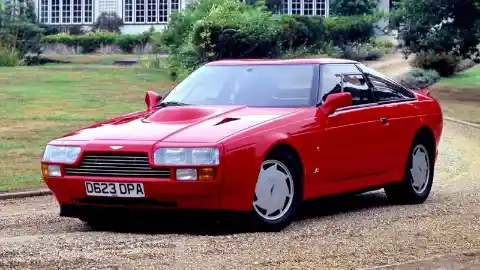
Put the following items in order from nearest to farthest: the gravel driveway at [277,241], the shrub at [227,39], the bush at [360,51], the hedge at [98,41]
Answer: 1. the gravel driveway at [277,241]
2. the shrub at [227,39]
3. the bush at [360,51]
4. the hedge at [98,41]

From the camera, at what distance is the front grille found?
892 cm

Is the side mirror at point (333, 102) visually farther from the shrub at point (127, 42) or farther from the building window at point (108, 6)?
the building window at point (108, 6)

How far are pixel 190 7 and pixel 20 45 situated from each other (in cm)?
951

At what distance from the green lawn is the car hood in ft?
12.8

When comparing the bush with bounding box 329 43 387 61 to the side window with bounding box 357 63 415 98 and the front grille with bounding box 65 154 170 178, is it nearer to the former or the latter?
the side window with bounding box 357 63 415 98

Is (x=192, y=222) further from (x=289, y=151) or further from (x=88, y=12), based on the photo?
(x=88, y=12)

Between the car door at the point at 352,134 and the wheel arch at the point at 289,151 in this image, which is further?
the car door at the point at 352,134

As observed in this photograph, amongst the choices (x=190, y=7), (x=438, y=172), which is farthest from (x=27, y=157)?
(x=190, y=7)


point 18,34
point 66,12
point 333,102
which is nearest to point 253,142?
point 333,102

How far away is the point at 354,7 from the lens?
54.3 metres

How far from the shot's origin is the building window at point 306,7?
189ft

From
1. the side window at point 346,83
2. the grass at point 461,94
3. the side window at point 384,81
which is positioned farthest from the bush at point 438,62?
the side window at point 346,83

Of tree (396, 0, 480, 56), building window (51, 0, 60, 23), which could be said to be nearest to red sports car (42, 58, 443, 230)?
tree (396, 0, 480, 56)

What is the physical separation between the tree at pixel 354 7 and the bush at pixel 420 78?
53.9 feet
